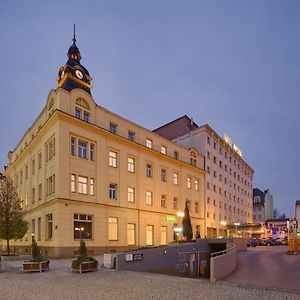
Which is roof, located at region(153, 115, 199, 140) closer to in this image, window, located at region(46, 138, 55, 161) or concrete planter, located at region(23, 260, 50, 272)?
window, located at region(46, 138, 55, 161)

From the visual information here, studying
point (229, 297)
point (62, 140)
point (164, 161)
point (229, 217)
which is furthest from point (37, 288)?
point (229, 217)

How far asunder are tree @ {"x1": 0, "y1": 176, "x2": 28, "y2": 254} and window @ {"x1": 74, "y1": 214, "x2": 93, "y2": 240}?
640 cm

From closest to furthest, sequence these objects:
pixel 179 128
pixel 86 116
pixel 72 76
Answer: pixel 86 116
pixel 72 76
pixel 179 128

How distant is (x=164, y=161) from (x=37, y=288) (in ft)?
113

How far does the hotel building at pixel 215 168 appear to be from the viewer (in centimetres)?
5984

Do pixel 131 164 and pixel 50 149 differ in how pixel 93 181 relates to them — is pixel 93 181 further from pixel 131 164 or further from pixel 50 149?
pixel 131 164

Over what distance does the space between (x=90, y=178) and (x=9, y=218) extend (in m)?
8.72

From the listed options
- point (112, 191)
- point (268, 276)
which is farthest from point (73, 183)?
point (268, 276)

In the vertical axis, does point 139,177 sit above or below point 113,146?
below

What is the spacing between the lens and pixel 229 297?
13016 mm

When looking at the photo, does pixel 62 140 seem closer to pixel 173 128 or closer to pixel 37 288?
pixel 37 288

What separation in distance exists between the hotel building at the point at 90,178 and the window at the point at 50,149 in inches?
4.1

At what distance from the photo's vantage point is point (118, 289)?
1460 cm

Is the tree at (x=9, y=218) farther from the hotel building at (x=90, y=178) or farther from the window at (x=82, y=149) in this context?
the window at (x=82, y=149)
